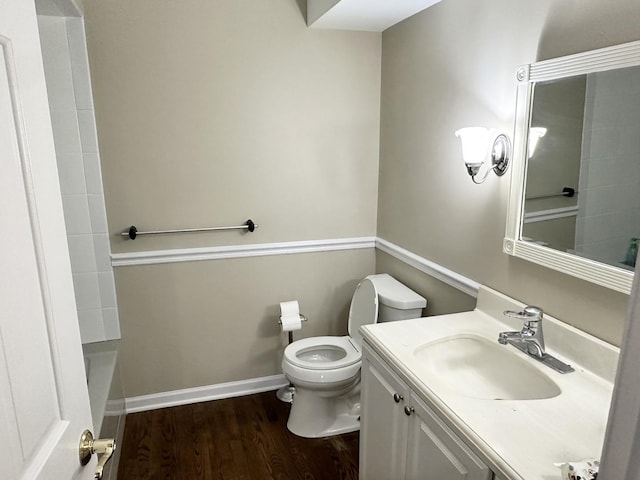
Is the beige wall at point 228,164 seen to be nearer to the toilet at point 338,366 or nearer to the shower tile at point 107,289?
the shower tile at point 107,289

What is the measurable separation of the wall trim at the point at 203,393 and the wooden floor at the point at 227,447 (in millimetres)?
40

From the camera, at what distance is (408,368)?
4.86ft

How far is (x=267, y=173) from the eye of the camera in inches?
105

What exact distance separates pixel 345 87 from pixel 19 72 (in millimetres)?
2136

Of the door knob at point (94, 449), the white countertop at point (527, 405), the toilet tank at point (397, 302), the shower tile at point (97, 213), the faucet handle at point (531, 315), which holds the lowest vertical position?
the toilet tank at point (397, 302)

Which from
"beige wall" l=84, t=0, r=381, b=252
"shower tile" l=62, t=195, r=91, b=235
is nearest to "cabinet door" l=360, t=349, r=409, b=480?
"beige wall" l=84, t=0, r=381, b=252

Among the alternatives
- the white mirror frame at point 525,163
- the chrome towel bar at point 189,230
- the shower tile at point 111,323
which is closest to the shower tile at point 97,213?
the chrome towel bar at point 189,230

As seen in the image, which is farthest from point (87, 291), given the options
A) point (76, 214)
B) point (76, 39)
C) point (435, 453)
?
point (435, 453)

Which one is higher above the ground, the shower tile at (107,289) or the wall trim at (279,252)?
the wall trim at (279,252)

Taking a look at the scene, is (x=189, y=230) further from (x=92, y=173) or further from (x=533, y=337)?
(x=533, y=337)

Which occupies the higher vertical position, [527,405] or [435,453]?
[527,405]

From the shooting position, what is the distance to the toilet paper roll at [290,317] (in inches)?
108

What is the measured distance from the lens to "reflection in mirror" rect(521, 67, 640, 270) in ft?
4.26

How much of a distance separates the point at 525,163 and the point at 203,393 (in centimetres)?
222
